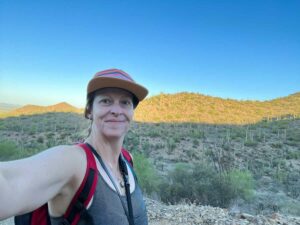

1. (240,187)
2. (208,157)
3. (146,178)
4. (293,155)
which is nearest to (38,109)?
(208,157)

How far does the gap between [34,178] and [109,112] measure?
2.53 feet

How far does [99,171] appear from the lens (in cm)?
178

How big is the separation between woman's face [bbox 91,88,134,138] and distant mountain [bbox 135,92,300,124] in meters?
43.0

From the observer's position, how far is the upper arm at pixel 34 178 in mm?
1291

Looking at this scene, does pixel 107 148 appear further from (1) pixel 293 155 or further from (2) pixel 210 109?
(2) pixel 210 109

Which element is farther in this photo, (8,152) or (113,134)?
(8,152)

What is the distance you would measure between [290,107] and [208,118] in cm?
1387

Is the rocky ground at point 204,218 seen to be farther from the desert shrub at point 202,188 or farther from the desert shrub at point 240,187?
the desert shrub at point 240,187

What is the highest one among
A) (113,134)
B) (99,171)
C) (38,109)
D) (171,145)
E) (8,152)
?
(38,109)

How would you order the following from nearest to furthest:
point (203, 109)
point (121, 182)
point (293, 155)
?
point (121, 182), point (293, 155), point (203, 109)

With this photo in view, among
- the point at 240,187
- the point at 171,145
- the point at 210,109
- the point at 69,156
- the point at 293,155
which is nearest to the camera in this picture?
the point at 69,156

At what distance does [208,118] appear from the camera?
47719 millimetres

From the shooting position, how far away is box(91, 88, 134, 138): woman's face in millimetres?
2094

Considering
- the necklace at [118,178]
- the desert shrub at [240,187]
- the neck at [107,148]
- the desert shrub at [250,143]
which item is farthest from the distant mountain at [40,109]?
the necklace at [118,178]
